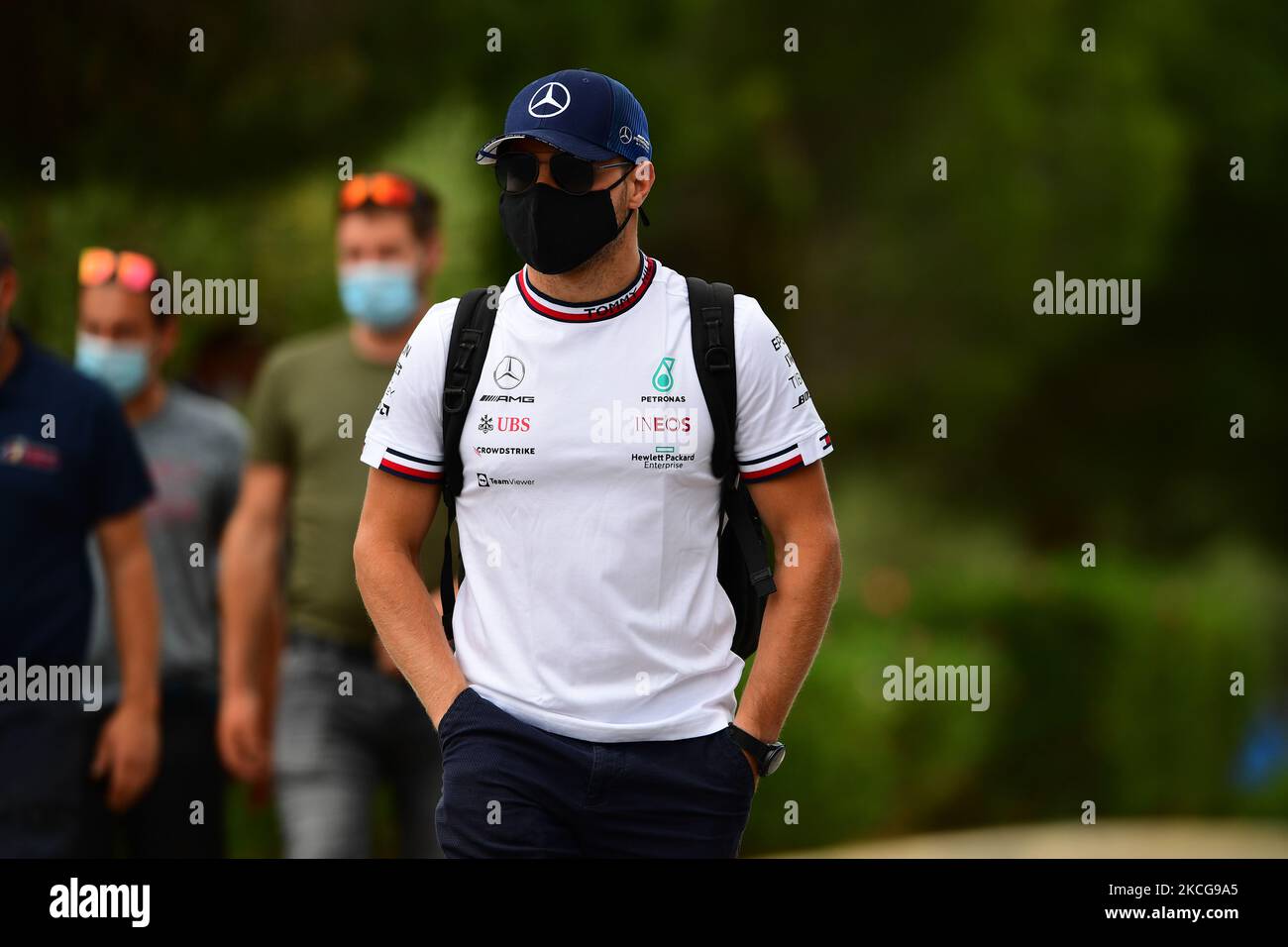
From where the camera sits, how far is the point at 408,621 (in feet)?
13.0

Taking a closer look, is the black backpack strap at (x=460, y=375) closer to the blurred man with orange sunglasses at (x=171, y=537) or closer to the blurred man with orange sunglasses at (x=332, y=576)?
the blurred man with orange sunglasses at (x=332, y=576)

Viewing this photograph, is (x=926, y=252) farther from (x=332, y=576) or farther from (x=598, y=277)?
(x=598, y=277)

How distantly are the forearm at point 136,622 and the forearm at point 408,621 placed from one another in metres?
2.01

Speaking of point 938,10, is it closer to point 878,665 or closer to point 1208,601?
point 1208,601

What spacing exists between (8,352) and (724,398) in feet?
8.70

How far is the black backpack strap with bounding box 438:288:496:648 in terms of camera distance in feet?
12.8

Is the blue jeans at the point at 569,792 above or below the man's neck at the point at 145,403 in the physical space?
below

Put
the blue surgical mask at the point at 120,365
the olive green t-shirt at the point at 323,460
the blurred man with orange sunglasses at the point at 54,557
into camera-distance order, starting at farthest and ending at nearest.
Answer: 1. the blue surgical mask at the point at 120,365
2. the olive green t-shirt at the point at 323,460
3. the blurred man with orange sunglasses at the point at 54,557

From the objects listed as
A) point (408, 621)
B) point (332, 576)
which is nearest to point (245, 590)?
point (332, 576)

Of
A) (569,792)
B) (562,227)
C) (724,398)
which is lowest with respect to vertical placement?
(569,792)

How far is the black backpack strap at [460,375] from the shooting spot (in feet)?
12.8

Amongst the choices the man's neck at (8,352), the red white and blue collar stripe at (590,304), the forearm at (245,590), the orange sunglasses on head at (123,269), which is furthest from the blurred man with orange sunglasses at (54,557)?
the red white and blue collar stripe at (590,304)

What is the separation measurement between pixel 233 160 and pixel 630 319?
708 cm

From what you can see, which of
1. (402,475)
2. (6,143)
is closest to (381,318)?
(402,475)
